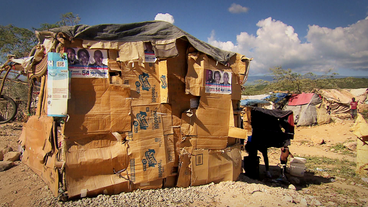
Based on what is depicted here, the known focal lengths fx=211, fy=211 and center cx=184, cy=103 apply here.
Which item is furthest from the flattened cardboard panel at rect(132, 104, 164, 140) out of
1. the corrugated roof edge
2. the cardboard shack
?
the corrugated roof edge

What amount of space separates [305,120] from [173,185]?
558 inches

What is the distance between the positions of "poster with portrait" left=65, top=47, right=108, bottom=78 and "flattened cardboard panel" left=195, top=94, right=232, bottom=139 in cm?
209

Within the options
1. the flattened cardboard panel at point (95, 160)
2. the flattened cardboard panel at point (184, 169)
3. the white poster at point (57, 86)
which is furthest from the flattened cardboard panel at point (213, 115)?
the white poster at point (57, 86)

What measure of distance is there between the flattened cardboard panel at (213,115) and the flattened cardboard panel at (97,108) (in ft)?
5.19

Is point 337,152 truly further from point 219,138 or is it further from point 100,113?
point 100,113

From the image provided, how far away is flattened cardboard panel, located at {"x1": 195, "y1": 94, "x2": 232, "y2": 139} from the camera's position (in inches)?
180

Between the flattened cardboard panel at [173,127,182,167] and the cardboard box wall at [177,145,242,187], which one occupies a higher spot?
the flattened cardboard panel at [173,127,182,167]

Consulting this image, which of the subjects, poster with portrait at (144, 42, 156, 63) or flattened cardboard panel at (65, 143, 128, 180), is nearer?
flattened cardboard panel at (65, 143, 128, 180)

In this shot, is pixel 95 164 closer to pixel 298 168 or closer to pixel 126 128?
pixel 126 128

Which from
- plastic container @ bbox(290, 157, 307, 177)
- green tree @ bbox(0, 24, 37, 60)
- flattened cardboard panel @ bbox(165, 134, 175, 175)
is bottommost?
plastic container @ bbox(290, 157, 307, 177)

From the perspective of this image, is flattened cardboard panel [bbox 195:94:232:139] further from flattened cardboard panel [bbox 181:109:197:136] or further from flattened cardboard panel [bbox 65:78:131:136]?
flattened cardboard panel [bbox 65:78:131:136]

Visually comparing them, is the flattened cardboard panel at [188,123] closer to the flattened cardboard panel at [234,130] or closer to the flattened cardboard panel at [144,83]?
the flattened cardboard panel at [144,83]

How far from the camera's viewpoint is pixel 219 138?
479 cm

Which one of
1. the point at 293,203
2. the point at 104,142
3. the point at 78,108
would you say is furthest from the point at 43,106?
the point at 293,203
